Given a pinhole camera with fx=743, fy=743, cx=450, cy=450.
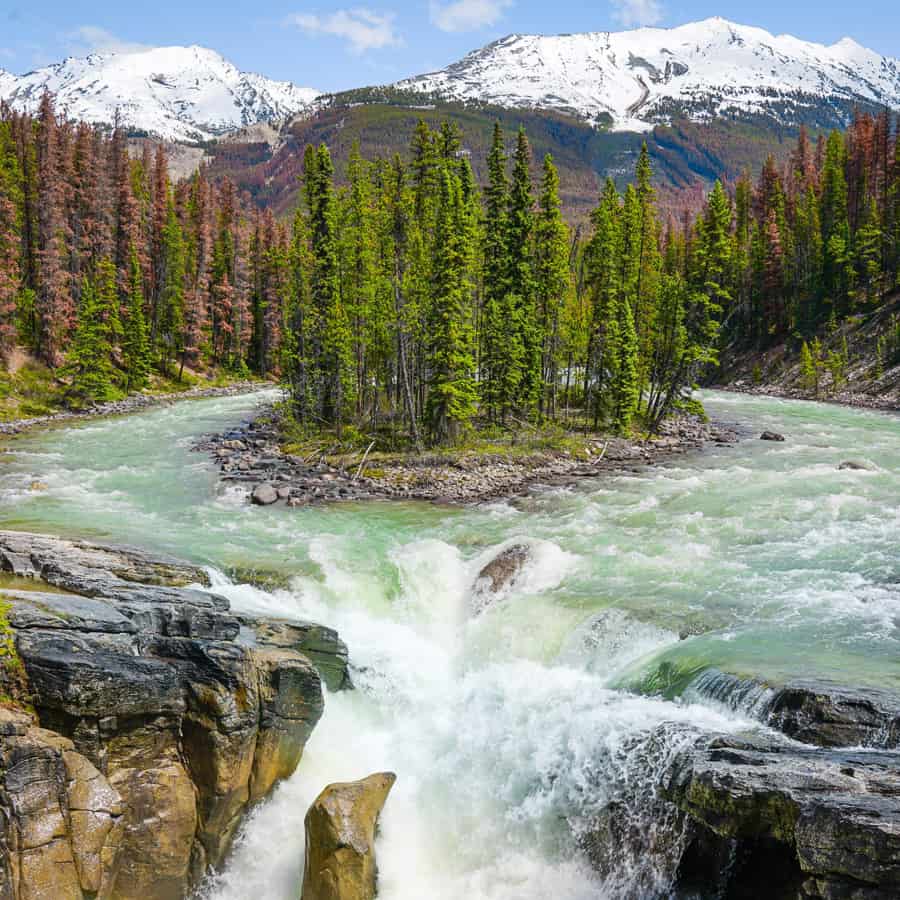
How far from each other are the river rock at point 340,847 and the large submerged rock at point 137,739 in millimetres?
1568

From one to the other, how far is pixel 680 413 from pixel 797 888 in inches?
1616

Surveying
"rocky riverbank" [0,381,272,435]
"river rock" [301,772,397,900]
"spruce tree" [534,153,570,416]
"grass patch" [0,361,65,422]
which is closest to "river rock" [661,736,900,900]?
"river rock" [301,772,397,900]

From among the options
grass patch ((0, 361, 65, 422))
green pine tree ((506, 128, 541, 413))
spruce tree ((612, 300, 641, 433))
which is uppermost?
green pine tree ((506, 128, 541, 413))

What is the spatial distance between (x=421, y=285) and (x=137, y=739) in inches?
997

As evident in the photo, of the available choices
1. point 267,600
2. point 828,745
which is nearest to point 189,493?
point 267,600

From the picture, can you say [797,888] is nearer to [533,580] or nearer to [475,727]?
[475,727]

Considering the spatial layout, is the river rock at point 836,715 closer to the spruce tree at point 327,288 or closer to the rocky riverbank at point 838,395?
the spruce tree at point 327,288

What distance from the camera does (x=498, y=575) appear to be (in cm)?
1931

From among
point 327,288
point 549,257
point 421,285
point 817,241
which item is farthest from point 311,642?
point 817,241

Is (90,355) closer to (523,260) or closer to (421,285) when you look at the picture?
(421,285)

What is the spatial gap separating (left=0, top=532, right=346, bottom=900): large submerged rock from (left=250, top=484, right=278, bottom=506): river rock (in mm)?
13385

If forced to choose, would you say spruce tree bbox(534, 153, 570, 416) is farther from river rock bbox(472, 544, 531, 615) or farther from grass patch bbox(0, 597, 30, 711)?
grass patch bbox(0, 597, 30, 711)

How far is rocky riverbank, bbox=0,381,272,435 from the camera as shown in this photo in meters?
43.5

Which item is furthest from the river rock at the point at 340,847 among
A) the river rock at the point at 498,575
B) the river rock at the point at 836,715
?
the river rock at the point at 498,575
